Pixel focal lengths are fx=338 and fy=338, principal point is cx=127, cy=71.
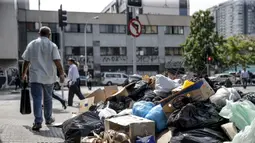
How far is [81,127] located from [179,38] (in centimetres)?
4951

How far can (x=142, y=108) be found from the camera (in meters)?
4.88

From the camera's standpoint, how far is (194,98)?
4.67 meters

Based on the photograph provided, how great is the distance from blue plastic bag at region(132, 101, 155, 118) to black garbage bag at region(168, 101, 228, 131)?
65 cm

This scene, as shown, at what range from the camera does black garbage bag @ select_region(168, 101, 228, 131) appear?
13.1 feet

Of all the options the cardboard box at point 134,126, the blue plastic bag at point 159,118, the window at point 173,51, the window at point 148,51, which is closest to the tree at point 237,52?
the window at point 173,51

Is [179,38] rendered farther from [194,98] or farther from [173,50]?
[194,98]

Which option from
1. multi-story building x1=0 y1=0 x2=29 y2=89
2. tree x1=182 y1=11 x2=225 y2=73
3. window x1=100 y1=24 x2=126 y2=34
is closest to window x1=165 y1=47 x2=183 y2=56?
window x1=100 y1=24 x2=126 y2=34

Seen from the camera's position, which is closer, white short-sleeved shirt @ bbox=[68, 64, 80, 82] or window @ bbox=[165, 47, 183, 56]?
white short-sleeved shirt @ bbox=[68, 64, 80, 82]

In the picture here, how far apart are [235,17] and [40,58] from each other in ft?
196

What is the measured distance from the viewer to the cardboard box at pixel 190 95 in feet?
15.0

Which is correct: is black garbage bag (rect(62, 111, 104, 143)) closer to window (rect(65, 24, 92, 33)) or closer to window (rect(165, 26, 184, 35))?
window (rect(65, 24, 92, 33))

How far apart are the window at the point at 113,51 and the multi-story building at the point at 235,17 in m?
18.7

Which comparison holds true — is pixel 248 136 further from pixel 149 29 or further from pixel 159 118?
pixel 149 29

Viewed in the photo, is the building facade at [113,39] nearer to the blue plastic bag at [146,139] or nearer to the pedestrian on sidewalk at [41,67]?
the pedestrian on sidewalk at [41,67]
